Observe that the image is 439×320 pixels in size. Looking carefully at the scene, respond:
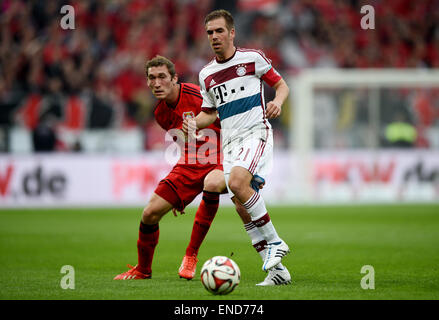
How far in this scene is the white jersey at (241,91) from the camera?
6641 mm

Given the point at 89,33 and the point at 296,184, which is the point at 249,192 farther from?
the point at 89,33

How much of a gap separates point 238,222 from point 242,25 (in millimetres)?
10256

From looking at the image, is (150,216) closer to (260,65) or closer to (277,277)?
(277,277)

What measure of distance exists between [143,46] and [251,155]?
14.9 meters

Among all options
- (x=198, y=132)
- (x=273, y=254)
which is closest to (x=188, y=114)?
(x=198, y=132)

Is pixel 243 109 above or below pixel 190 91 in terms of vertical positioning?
below

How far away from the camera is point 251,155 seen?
6426mm

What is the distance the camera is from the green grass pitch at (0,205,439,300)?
602 centimetres

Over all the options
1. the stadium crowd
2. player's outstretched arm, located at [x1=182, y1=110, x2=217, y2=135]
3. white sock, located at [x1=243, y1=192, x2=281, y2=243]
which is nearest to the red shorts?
player's outstretched arm, located at [x1=182, y1=110, x2=217, y2=135]

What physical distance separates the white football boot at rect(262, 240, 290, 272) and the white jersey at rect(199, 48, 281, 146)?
0.97 meters

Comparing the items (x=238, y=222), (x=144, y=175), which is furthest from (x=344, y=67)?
(x=238, y=222)

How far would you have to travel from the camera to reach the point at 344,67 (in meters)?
21.8

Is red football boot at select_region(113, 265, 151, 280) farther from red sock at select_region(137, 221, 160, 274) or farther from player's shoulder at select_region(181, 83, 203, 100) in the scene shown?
player's shoulder at select_region(181, 83, 203, 100)

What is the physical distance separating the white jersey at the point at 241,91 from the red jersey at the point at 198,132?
75 centimetres
